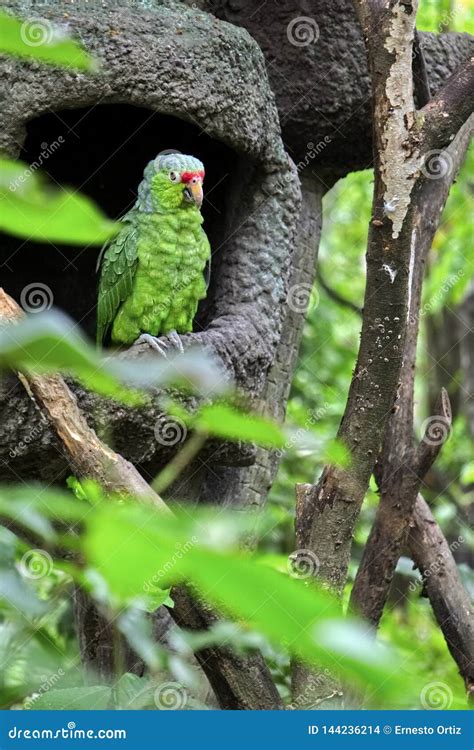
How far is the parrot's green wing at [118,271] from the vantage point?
8.18 feet

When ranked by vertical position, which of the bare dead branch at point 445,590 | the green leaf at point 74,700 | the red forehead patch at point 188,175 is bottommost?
the green leaf at point 74,700

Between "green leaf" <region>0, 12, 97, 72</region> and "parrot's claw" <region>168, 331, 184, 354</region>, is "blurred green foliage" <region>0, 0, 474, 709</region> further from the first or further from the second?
"parrot's claw" <region>168, 331, 184, 354</region>

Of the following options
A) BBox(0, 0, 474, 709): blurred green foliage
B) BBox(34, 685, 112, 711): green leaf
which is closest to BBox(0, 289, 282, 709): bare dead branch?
BBox(0, 0, 474, 709): blurred green foliage

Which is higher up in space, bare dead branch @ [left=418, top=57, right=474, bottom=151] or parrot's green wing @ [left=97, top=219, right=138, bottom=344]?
bare dead branch @ [left=418, top=57, right=474, bottom=151]

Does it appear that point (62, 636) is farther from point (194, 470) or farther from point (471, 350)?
point (471, 350)

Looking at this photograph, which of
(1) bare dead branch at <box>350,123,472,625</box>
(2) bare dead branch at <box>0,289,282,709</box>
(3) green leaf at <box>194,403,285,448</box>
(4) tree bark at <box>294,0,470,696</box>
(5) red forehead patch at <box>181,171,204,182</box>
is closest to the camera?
(3) green leaf at <box>194,403,285,448</box>

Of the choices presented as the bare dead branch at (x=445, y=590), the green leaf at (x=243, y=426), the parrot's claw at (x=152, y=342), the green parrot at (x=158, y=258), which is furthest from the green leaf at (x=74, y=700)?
the green leaf at (x=243, y=426)

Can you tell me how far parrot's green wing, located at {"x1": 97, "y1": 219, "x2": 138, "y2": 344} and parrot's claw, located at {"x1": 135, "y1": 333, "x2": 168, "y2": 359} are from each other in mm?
144

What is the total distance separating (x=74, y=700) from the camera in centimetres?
180

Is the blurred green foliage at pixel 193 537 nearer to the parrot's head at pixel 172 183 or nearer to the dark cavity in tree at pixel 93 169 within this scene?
the parrot's head at pixel 172 183

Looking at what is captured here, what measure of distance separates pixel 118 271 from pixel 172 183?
0.92 feet

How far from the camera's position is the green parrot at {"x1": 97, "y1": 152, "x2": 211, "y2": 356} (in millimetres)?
2490

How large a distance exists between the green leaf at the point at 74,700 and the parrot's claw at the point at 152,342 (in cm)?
85

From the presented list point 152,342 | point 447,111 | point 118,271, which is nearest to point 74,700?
point 152,342
